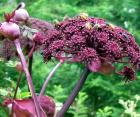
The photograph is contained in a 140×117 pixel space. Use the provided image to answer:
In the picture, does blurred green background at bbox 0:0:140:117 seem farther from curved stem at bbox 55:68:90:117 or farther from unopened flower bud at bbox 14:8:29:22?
curved stem at bbox 55:68:90:117

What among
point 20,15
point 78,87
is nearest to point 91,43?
point 78,87

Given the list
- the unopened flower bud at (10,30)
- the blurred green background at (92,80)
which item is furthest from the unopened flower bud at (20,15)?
the blurred green background at (92,80)

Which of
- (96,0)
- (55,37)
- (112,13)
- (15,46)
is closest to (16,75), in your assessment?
(15,46)

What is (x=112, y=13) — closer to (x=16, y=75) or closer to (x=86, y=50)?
(x=16, y=75)

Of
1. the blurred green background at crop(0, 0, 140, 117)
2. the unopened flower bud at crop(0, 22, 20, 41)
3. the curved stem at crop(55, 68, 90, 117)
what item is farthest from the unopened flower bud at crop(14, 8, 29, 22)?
the blurred green background at crop(0, 0, 140, 117)

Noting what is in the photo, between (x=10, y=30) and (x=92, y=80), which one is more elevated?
(x=10, y=30)

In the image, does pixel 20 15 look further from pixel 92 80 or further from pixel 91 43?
pixel 92 80
